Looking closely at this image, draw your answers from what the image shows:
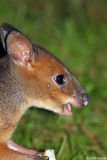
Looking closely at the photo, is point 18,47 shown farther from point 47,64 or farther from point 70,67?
point 70,67

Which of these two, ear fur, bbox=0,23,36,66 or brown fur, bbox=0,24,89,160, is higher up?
ear fur, bbox=0,23,36,66

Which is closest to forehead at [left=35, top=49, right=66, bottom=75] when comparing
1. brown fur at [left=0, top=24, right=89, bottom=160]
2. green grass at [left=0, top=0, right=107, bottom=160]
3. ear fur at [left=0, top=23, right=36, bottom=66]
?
brown fur at [left=0, top=24, right=89, bottom=160]

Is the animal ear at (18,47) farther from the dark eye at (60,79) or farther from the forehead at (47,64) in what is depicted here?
the dark eye at (60,79)

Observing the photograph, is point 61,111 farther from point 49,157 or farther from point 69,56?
point 69,56

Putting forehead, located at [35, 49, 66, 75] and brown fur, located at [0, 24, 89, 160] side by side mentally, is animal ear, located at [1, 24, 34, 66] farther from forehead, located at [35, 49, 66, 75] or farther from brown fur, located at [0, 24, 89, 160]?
forehead, located at [35, 49, 66, 75]

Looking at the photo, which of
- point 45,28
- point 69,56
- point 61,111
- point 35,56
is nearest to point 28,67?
point 35,56

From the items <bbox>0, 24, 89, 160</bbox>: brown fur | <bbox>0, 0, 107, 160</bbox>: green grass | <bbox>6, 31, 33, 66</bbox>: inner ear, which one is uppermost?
A: <bbox>6, 31, 33, 66</bbox>: inner ear

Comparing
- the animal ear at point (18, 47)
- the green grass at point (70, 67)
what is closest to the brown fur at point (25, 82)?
the animal ear at point (18, 47)
